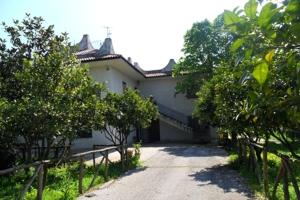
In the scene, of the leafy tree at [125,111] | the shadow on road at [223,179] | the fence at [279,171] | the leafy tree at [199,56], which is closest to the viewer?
the fence at [279,171]

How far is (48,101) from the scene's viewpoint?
31.1 feet

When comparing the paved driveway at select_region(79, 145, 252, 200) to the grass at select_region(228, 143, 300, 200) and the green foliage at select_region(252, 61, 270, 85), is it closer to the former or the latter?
the grass at select_region(228, 143, 300, 200)

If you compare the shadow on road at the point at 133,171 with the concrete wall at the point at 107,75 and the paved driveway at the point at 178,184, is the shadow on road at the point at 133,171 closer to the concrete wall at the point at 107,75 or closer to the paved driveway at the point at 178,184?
the paved driveway at the point at 178,184

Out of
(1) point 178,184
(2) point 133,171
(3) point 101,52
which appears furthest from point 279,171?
(3) point 101,52

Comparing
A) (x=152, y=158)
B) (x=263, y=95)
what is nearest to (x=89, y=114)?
(x=152, y=158)

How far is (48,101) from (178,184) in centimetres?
421

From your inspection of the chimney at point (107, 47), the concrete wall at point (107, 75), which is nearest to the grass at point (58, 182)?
the concrete wall at point (107, 75)

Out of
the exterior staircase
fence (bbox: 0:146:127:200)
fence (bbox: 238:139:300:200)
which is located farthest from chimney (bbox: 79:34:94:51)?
fence (bbox: 238:139:300:200)

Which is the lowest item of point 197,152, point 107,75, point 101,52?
point 197,152

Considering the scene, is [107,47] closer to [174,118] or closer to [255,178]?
[174,118]

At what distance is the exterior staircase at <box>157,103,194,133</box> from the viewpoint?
31.5 meters

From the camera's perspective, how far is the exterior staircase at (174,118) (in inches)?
1238

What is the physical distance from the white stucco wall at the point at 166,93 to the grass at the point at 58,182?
61.0 feet

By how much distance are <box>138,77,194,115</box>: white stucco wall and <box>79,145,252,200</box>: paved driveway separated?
17900 mm
